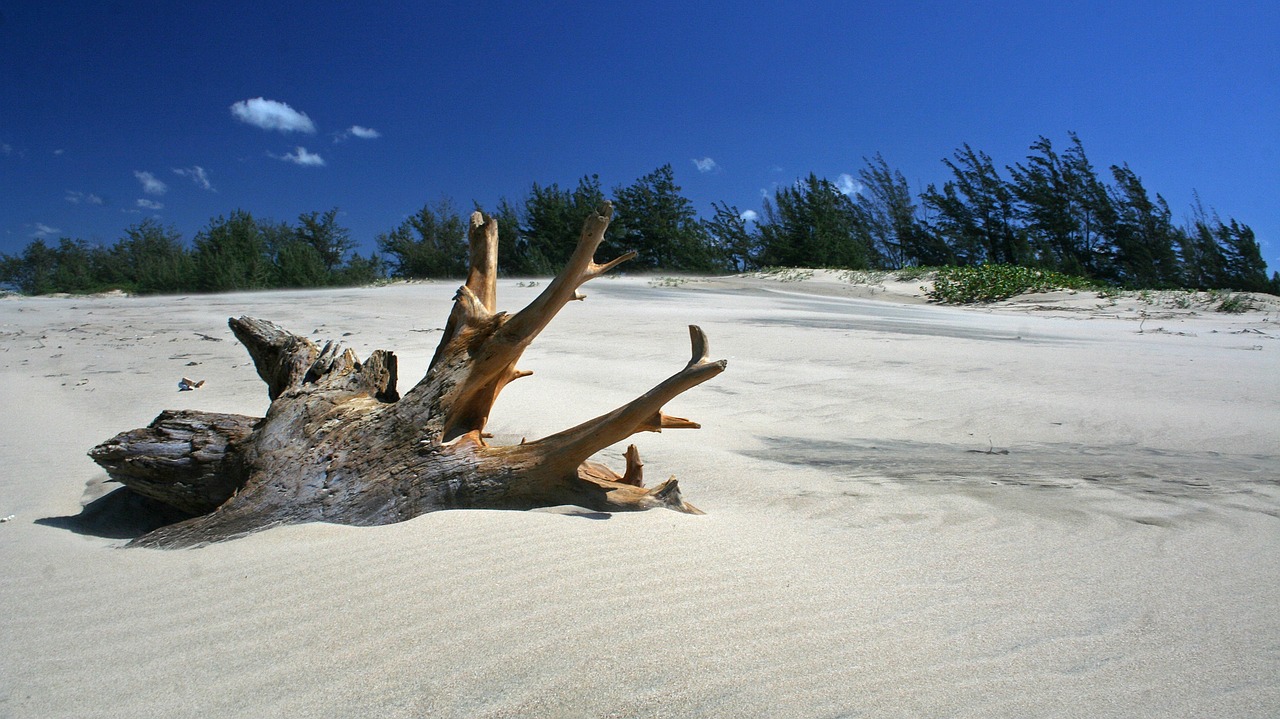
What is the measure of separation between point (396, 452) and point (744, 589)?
4.98ft

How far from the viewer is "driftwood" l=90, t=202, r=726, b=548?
107 inches

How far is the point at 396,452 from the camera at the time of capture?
2859 mm

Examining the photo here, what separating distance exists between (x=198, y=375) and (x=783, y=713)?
7.02 meters

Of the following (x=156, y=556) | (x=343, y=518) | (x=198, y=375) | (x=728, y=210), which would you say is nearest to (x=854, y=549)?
(x=343, y=518)

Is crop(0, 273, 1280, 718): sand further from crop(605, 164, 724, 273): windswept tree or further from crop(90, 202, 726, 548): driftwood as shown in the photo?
crop(605, 164, 724, 273): windswept tree

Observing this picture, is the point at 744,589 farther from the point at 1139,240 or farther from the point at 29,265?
the point at 29,265

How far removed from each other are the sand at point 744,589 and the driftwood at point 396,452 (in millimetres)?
180

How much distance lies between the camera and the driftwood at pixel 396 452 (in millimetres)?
2717

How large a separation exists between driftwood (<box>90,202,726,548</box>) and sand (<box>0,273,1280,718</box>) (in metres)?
0.18

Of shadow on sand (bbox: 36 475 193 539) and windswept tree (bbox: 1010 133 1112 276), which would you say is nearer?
shadow on sand (bbox: 36 475 193 539)

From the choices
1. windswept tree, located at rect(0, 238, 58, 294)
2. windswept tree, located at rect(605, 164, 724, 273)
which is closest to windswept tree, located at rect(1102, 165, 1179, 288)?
windswept tree, located at rect(605, 164, 724, 273)

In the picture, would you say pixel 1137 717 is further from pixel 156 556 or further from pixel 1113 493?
pixel 156 556

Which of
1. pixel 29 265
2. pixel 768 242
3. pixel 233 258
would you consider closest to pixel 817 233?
pixel 768 242

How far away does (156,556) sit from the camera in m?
2.38
